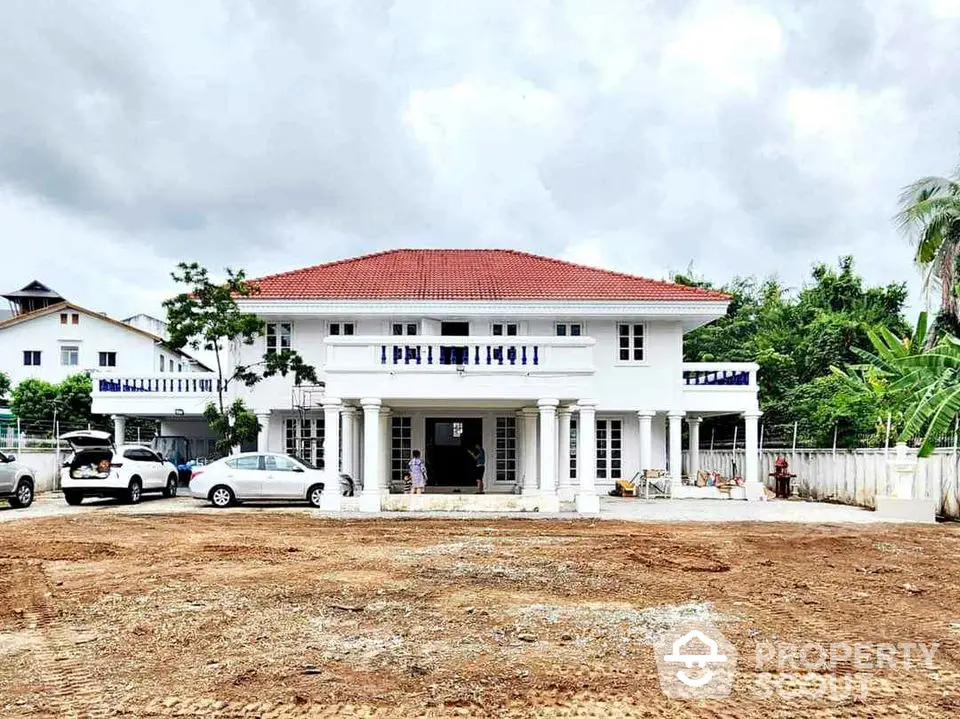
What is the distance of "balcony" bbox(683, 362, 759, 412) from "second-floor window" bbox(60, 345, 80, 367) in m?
34.7

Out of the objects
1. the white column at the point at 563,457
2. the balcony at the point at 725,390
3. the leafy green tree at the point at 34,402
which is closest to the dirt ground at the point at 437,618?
the white column at the point at 563,457

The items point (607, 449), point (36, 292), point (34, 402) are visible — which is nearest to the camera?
point (607, 449)

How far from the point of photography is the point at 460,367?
1803cm

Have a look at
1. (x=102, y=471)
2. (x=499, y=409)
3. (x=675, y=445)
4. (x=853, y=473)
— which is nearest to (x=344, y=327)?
(x=499, y=409)

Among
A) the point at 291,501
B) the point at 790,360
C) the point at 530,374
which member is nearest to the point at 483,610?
the point at 530,374

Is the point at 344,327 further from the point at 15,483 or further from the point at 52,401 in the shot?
the point at 52,401

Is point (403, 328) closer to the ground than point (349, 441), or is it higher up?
higher up

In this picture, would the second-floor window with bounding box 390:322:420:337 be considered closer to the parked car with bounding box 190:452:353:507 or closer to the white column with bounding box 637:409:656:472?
the parked car with bounding box 190:452:353:507

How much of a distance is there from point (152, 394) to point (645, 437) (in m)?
14.7

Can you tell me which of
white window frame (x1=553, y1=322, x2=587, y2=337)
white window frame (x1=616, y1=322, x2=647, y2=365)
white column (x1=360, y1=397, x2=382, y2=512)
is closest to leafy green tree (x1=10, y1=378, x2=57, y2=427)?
white window frame (x1=553, y1=322, x2=587, y2=337)

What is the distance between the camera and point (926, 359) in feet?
54.6

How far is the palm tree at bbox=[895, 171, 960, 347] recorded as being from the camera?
2000 centimetres

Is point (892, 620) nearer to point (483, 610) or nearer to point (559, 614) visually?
point (559, 614)

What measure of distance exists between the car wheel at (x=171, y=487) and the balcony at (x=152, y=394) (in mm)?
2442
